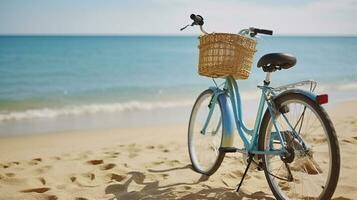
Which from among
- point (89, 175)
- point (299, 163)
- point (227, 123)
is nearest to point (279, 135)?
point (299, 163)

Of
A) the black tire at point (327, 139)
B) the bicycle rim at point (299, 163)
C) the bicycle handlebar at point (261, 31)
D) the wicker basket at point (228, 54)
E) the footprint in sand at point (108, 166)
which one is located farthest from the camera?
the footprint in sand at point (108, 166)

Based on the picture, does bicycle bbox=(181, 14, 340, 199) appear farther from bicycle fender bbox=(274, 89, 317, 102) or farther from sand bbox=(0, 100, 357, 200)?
sand bbox=(0, 100, 357, 200)

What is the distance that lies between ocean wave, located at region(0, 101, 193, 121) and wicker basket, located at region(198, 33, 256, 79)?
659 centimetres

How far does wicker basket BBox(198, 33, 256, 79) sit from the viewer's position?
369 cm

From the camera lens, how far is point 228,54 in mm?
3709

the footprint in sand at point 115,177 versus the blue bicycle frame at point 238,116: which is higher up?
the blue bicycle frame at point 238,116

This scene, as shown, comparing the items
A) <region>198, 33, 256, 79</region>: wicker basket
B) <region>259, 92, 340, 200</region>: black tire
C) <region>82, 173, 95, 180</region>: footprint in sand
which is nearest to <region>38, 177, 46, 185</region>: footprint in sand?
<region>82, 173, 95, 180</region>: footprint in sand

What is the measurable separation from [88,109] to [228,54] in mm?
7726

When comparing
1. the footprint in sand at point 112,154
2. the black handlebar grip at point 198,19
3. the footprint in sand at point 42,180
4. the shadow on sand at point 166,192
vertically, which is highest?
the black handlebar grip at point 198,19

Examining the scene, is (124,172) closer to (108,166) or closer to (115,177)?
(115,177)

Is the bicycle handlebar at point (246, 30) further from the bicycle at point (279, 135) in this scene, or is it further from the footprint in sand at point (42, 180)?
the footprint in sand at point (42, 180)

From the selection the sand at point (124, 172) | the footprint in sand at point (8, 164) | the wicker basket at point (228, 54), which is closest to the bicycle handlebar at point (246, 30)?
the wicker basket at point (228, 54)

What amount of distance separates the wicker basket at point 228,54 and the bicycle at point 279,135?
113 mm

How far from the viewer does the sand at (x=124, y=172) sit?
3807 millimetres
